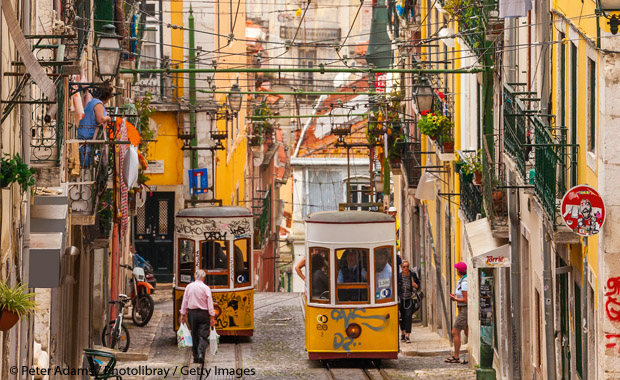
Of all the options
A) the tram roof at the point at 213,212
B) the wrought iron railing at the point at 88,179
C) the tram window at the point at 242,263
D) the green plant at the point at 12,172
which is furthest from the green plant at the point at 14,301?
the tram window at the point at 242,263

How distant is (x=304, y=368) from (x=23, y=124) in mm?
8103

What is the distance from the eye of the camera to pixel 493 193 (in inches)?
716

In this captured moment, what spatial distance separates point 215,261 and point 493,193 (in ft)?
20.3

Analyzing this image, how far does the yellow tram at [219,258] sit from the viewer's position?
22.8 m

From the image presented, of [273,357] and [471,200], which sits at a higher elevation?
[471,200]

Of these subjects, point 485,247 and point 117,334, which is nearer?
point 485,247

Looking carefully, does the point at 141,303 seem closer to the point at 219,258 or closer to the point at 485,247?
the point at 219,258

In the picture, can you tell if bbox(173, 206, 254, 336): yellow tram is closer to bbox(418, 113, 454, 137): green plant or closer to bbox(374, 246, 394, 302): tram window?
bbox(374, 246, 394, 302): tram window

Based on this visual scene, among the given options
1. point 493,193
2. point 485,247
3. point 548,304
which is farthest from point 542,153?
point 493,193

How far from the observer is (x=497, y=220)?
18.2m

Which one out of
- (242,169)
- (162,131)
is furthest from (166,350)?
(242,169)

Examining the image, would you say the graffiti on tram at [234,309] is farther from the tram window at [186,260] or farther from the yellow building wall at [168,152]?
the yellow building wall at [168,152]

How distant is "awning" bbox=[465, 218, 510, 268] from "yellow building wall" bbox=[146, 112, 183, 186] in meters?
18.5

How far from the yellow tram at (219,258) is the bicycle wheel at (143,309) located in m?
2.79
